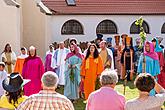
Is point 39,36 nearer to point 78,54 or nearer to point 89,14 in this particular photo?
point 89,14

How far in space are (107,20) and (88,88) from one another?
14.8 m

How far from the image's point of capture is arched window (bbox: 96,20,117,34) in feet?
86.2

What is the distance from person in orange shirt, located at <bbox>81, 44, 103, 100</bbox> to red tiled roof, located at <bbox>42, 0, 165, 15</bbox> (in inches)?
547

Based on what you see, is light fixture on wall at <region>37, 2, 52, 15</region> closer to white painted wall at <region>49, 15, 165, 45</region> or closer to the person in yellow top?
white painted wall at <region>49, 15, 165, 45</region>

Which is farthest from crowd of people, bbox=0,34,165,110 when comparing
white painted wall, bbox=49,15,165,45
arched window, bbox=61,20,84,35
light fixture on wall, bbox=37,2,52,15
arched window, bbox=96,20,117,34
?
arched window, bbox=96,20,117,34

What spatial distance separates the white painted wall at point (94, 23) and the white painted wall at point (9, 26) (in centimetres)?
429

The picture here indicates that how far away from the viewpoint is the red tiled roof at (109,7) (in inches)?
1029

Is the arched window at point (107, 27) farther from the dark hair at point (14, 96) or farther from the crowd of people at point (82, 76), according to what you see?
the dark hair at point (14, 96)

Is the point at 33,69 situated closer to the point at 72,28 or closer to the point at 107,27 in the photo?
the point at 72,28

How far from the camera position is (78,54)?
470 inches

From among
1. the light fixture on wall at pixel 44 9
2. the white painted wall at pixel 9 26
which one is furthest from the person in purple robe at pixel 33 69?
the light fixture on wall at pixel 44 9

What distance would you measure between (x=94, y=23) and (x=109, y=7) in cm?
179

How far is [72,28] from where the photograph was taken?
25781mm

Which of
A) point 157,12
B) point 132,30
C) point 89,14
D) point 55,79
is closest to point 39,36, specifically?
point 89,14
